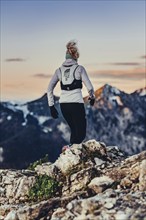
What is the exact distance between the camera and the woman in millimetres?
20641

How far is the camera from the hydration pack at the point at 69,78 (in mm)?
20641

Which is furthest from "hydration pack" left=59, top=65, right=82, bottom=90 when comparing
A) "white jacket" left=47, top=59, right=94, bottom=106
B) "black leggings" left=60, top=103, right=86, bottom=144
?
"black leggings" left=60, top=103, right=86, bottom=144

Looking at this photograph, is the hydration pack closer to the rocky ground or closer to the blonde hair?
the blonde hair

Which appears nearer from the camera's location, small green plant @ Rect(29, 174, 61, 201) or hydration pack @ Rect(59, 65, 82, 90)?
small green plant @ Rect(29, 174, 61, 201)

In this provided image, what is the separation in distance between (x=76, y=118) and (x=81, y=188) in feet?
13.8

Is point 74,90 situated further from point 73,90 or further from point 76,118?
point 76,118

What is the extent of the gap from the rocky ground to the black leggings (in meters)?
0.44

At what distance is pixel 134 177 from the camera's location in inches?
682

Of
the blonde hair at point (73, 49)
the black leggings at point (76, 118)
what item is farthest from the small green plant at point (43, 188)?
the blonde hair at point (73, 49)

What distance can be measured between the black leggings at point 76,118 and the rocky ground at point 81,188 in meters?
0.44

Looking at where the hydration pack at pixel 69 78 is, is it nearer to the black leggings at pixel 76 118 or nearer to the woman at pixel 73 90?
the woman at pixel 73 90

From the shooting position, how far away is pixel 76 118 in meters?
21.3

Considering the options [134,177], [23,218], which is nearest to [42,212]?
[23,218]

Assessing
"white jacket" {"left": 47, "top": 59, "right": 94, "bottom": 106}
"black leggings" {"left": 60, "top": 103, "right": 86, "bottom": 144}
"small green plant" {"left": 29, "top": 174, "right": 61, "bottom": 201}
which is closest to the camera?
"small green plant" {"left": 29, "top": 174, "right": 61, "bottom": 201}
